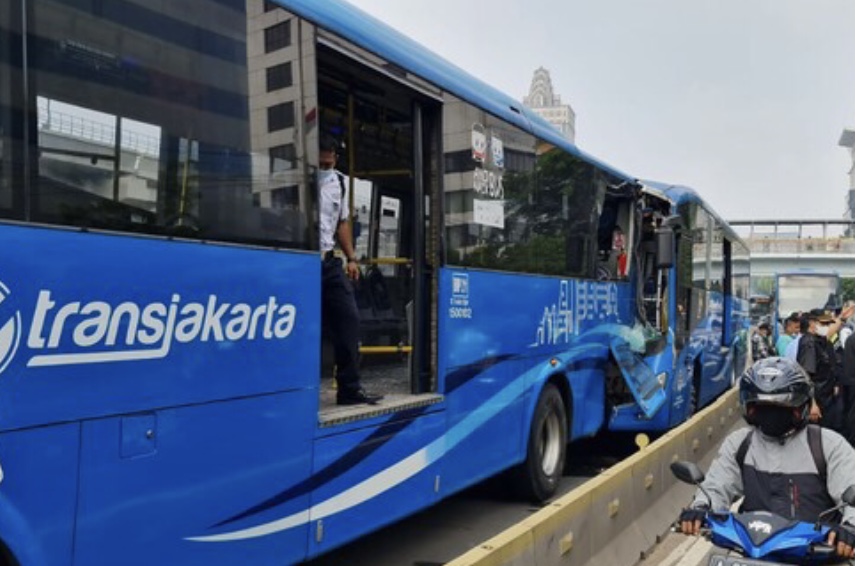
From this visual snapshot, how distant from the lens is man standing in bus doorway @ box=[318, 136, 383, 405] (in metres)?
4.65

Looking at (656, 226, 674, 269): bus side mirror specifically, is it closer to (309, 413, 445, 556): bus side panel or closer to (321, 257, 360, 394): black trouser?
(309, 413, 445, 556): bus side panel

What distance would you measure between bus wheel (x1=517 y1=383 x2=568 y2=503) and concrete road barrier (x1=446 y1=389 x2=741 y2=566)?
1.02 meters

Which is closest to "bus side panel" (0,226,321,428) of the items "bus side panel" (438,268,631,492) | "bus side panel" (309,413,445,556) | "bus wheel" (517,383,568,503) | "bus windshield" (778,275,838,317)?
"bus side panel" (309,413,445,556)

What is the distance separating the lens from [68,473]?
277 centimetres

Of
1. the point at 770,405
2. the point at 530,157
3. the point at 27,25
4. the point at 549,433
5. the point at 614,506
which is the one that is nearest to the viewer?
the point at 27,25

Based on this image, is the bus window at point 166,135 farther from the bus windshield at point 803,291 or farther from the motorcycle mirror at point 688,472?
the bus windshield at point 803,291

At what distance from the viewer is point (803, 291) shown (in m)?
27.3

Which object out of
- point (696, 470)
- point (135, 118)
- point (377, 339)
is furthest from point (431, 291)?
point (135, 118)

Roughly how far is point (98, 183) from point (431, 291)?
2.79 m

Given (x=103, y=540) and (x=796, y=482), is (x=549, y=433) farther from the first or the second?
(x=103, y=540)

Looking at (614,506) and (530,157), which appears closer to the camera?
(614,506)

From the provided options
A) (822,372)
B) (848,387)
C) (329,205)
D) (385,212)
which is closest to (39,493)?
(329,205)

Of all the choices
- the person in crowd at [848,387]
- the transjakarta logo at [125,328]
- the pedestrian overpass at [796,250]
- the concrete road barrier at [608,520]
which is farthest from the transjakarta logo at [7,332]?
the pedestrian overpass at [796,250]

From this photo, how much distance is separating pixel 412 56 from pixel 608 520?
320cm
